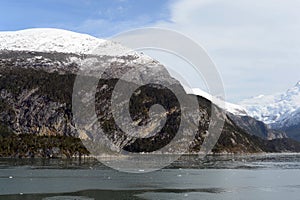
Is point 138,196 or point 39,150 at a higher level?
point 39,150

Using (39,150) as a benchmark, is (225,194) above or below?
below

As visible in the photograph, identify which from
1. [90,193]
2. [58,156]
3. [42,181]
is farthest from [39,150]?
[90,193]

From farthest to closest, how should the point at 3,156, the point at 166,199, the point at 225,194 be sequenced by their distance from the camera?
1. the point at 3,156
2. the point at 225,194
3. the point at 166,199

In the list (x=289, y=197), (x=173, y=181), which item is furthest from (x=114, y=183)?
(x=289, y=197)

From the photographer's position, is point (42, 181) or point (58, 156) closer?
point (42, 181)

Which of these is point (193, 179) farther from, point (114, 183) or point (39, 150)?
point (39, 150)

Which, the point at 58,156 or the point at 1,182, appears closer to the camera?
the point at 1,182

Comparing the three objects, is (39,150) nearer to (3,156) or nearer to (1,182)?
(3,156)

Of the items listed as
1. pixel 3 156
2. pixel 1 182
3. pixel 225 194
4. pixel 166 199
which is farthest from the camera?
pixel 3 156

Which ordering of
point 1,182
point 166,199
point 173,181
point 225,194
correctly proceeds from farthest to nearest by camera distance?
point 173,181, point 1,182, point 225,194, point 166,199
